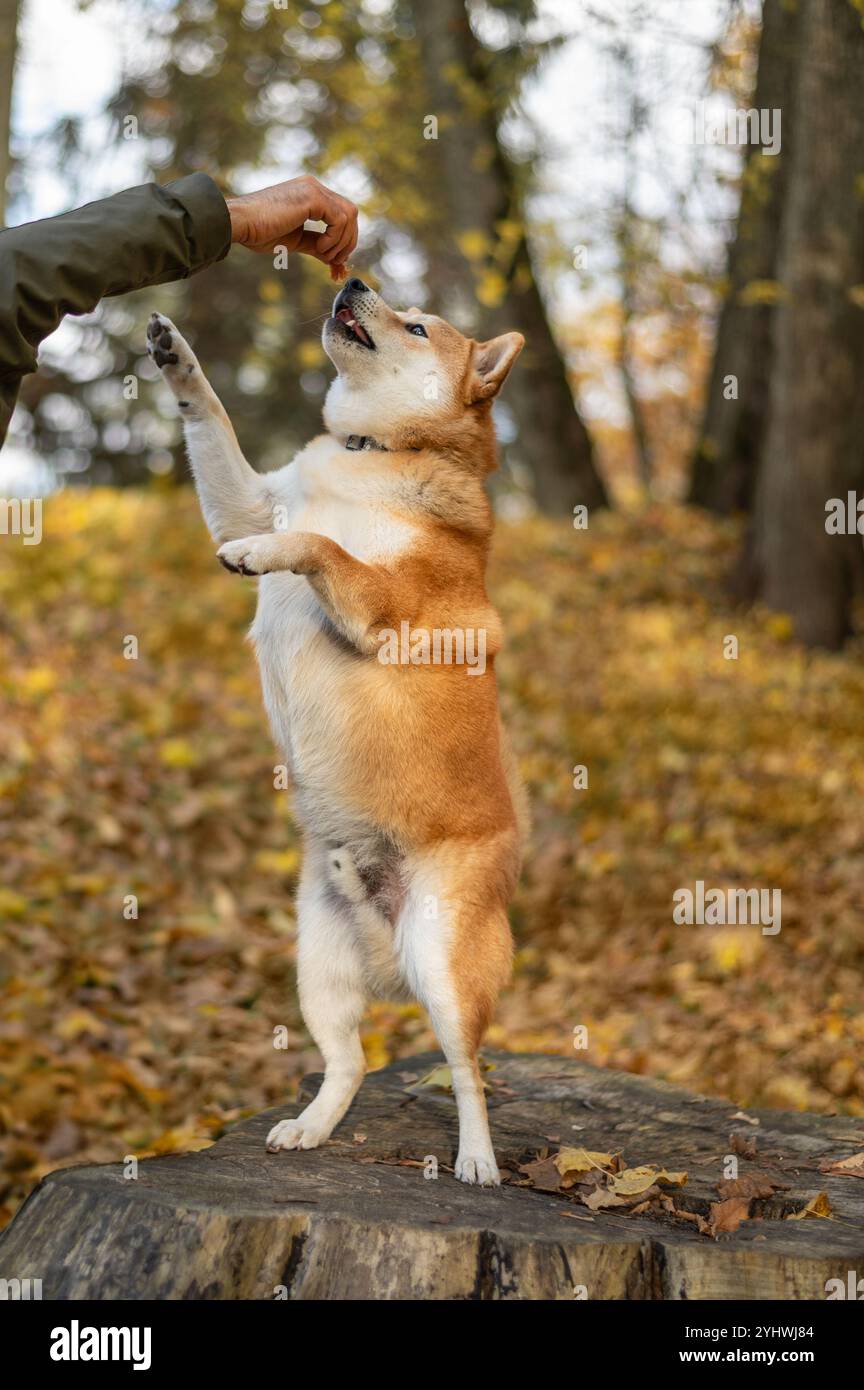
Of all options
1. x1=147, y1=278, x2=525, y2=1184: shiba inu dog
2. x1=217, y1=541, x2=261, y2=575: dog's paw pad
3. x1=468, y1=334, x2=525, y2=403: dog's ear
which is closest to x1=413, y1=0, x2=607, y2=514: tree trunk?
x1=468, y1=334, x2=525, y2=403: dog's ear

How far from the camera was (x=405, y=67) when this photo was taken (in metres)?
11.6

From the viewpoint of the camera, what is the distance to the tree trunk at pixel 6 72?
5039mm

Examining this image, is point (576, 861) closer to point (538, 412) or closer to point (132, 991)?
point (132, 991)

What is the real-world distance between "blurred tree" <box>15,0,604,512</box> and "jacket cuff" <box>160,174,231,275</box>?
604 cm

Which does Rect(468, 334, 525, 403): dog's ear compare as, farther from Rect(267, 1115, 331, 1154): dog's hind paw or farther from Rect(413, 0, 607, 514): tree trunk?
Rect(413, 0, 607, 514): tree trunk

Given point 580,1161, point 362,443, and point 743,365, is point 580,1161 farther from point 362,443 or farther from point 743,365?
point 743,365

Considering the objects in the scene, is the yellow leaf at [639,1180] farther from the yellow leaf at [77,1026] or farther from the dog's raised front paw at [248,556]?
the yellow leaf at [77,1026]

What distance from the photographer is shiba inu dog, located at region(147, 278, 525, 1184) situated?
12.3 ft

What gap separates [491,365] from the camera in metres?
4.38

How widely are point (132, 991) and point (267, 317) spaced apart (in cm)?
Answer: 1020

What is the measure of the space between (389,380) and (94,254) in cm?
135

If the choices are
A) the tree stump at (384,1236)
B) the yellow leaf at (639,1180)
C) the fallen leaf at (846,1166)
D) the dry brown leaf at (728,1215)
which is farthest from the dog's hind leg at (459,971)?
the fallen leaf at (846,1166)

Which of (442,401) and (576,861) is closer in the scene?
(442,401)
